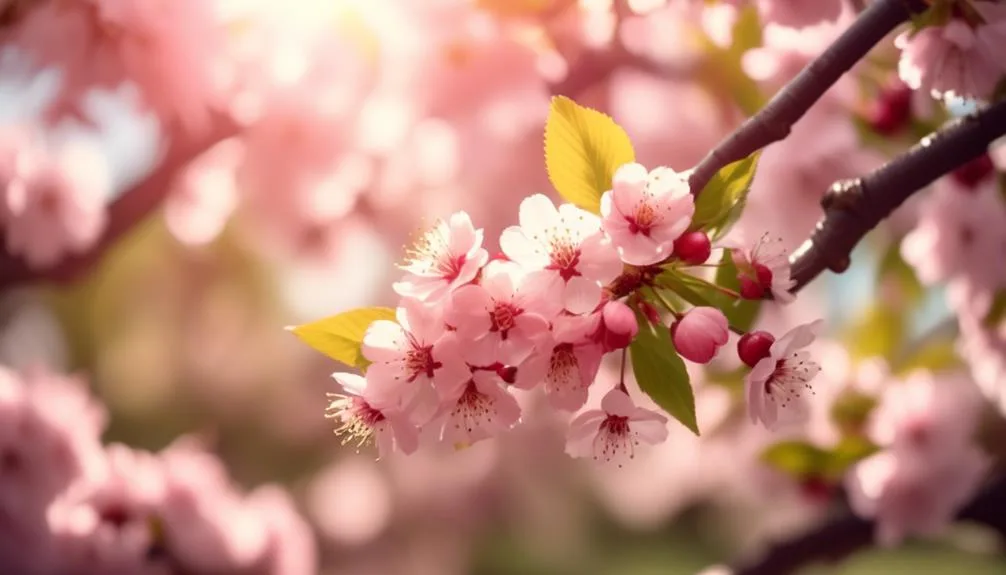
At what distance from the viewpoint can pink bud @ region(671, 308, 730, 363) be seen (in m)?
0.43

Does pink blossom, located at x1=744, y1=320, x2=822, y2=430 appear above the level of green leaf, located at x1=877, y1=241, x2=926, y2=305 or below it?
below

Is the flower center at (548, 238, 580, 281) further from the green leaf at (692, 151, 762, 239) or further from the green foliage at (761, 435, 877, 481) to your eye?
the green foliage at (761, 435, 877, 481)

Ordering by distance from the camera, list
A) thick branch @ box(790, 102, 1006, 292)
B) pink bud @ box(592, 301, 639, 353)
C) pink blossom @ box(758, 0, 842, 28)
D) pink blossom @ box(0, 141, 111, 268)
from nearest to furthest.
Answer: pink bud @ box(592, 301, 639, 353), thick branch @ box(790, 102, 1006, 292), pink blossom @ box(758, 0, 842, 28), pink blossom @ box(0, 141, 111, 268)

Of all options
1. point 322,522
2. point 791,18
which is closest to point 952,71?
point 791,18

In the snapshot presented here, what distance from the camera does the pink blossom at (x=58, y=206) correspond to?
1118 millimetres

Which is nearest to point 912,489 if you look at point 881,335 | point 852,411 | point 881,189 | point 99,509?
point 852,411

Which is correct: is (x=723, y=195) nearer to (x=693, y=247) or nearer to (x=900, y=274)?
(x=693, y=247)

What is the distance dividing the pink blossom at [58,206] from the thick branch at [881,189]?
0.93 meters

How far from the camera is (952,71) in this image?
57 cm

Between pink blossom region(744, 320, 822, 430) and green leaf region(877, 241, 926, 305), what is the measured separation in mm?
691

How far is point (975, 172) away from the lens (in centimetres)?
87

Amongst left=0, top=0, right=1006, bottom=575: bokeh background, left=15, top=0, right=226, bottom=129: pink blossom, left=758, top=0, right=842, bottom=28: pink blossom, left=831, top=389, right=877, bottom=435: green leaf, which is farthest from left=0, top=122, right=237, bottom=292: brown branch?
left=831, top=389, right=877, bottom=435: green leaf

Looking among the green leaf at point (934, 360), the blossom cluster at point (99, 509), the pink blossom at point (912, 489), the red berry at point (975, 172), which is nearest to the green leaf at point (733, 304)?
the red berry at point (975, 172)

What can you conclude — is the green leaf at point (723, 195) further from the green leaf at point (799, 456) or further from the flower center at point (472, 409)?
the green leaf at point (799, 456)
